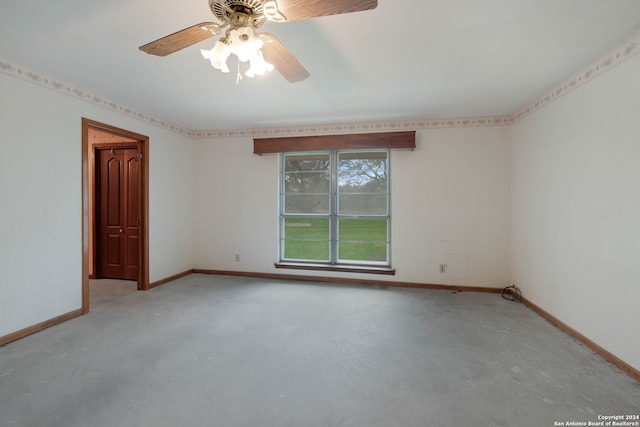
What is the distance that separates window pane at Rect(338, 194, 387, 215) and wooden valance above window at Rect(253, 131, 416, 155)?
0.74m

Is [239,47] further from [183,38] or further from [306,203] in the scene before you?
[306,203]

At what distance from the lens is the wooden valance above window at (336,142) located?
392cm

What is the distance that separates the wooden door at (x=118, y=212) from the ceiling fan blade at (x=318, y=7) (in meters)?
3.80

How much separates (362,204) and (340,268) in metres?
1.03

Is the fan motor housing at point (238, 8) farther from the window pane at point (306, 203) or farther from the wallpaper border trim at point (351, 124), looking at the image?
the window pane at point (306, 203)

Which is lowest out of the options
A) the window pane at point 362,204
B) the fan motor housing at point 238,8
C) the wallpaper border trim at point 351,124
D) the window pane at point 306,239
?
the window pane at point 306,239

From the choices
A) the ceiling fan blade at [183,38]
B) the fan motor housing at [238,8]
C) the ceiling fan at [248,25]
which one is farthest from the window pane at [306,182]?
the fan motor housing at [238,8]

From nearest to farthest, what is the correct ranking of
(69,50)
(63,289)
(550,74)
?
(69,50), (550,74), (63,289)

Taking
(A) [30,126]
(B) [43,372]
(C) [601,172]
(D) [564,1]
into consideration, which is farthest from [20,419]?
(C) [601,172]

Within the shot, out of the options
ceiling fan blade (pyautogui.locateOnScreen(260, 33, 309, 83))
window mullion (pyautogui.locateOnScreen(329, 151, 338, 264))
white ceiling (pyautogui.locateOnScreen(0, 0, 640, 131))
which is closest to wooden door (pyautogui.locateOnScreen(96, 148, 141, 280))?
white ceiling (pyautogui.locateOnScreen(0, 0, 640, 131))

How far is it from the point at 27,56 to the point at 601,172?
189 inches

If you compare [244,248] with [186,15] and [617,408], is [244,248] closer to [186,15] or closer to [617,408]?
[186,15]

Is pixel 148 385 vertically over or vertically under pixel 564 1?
under

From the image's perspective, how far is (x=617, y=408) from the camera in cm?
169
